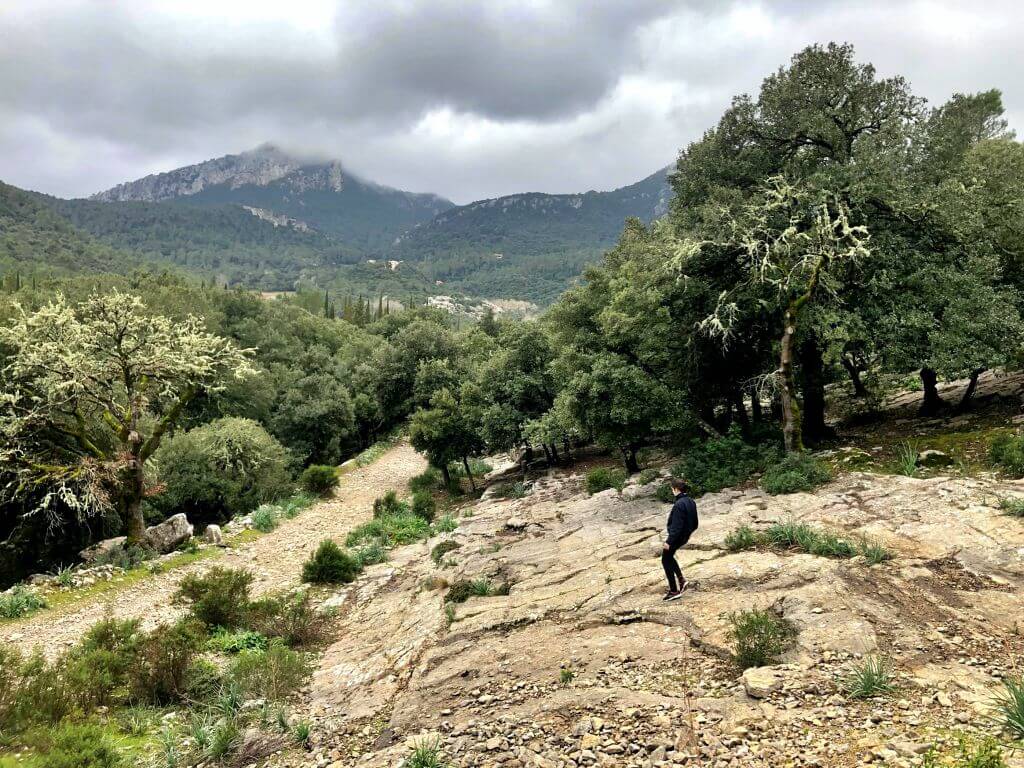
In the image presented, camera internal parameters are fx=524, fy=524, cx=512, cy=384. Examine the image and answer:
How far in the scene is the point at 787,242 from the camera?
14539 millimetres

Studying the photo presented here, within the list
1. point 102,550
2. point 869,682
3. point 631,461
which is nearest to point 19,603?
point 102,550

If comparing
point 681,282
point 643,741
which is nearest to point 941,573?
point 643,741

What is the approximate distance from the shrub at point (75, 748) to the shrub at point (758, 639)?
796cm

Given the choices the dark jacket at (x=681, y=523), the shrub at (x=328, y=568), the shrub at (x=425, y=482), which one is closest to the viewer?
the dark jacket at (x=681, y=523)

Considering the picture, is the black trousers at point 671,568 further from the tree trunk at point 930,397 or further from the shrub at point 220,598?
the tree trunk at point 930,397

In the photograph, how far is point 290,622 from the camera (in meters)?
12.0

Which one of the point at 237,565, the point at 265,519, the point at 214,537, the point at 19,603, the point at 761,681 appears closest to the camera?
the point at 761,681

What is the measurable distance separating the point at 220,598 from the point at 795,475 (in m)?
14.4

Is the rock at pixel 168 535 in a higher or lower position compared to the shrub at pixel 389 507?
higher

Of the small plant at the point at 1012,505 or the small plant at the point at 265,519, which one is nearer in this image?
the small plant at the point at 1012,505

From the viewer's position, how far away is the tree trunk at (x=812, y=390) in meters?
17.4

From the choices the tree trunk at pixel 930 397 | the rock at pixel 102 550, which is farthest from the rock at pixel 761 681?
the rock at pixel 102 550

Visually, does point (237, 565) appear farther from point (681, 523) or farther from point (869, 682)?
point (869, 682)

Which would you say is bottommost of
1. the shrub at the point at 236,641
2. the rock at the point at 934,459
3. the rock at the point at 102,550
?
the shrub at the point at 236,641
